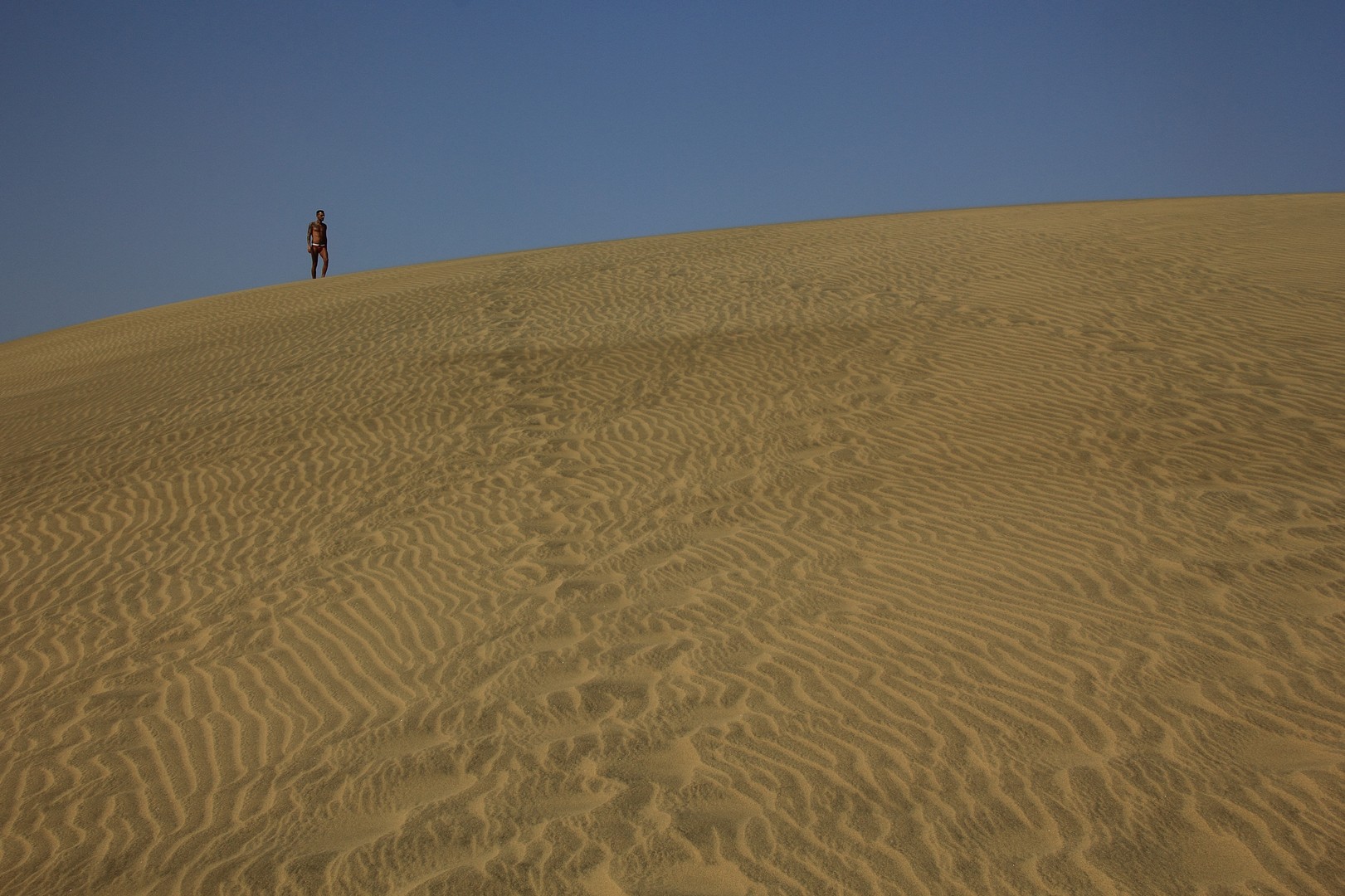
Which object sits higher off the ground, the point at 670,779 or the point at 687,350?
the point at 687,350

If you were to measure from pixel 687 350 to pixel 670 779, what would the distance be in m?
10.1

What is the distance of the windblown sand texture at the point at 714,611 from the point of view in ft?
14.3

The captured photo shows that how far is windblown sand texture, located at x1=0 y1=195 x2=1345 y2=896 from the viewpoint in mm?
4348

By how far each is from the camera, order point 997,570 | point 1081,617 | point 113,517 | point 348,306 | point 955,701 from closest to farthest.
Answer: point 955,701, point 1081,617, point 997,570, point 113,517, point 348,306

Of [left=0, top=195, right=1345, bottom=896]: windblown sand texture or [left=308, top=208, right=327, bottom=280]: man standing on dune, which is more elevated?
[left=308, top=208, right=327, bottom=280]: man standing on dune

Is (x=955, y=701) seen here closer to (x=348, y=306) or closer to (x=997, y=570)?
(x=997, y=570)

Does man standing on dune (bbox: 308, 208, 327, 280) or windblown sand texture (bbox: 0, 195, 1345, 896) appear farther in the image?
Answer: man standing on dune (bbox: 308, 208, 327, 280)

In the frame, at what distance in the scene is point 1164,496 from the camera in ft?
26.3

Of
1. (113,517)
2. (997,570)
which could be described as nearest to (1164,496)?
(997,570)

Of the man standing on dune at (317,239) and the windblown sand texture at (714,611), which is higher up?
the man standing on dune at (317,239)

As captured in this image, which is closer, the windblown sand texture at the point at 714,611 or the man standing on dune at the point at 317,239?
the windblown sand texture at the point at 714,611

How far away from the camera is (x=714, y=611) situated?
6.76m

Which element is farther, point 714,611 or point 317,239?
point 317,239

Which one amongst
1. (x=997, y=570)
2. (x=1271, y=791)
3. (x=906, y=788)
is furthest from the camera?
(x=997, y=570)
